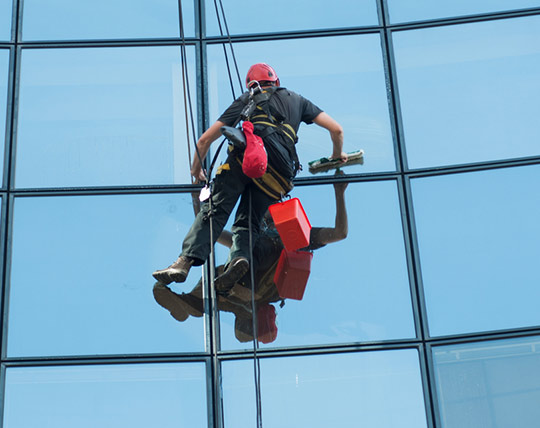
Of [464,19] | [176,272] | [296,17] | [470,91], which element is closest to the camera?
[176,272]

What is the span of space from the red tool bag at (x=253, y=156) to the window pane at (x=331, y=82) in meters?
0.90

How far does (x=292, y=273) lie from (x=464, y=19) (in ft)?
8.18

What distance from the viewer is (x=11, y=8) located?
308 inches

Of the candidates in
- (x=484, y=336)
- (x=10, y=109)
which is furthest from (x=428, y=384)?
(x=10, y=109)

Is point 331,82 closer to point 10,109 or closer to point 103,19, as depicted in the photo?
point 103,19

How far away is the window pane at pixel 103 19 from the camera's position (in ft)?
25.5

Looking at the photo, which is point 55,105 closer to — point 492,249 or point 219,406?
point 219,406

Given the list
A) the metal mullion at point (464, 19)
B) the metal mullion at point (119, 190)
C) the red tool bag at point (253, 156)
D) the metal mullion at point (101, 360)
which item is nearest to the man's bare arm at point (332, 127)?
the red tool bag at point (253, 156)

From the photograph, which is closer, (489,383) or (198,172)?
(489,383)

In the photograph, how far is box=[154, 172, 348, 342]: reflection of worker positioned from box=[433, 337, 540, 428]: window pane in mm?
1098

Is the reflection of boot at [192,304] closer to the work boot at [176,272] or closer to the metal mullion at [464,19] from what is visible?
the work boot at [176,272]

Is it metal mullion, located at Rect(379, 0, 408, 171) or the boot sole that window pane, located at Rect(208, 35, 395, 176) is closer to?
metal mullion, located at Rect(379, 0, 408, 171)

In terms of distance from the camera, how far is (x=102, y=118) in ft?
24.6

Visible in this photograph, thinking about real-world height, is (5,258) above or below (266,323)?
above
